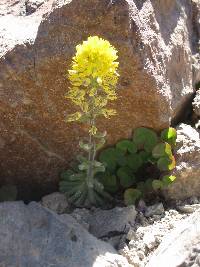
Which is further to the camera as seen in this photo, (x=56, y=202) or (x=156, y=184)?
(x=56, y=202)

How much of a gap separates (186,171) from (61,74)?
4.41 feet

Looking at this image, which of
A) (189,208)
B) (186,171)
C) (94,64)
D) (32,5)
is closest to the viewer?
(94,64)

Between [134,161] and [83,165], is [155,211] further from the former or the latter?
[83,165]

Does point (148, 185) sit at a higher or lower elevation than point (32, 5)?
lower

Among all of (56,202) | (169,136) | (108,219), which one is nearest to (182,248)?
(108,219)

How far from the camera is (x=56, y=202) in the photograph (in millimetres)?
4926

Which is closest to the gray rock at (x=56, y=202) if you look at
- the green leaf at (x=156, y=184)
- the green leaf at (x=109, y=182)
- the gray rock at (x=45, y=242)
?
the green leaf at (x=109, y=182)

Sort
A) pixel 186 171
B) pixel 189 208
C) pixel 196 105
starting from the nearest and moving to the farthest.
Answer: pixel 189 208 < pixel 186 171 < pixel 196 105

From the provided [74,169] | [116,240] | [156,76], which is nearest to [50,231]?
[116,240]

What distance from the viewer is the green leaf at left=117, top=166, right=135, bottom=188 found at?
4.92 metres

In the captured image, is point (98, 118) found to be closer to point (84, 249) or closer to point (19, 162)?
point (19, 162)

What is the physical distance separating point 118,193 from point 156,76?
43.1 inches

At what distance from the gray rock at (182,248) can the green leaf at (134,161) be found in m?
1.10

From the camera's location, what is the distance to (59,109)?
4836mm
